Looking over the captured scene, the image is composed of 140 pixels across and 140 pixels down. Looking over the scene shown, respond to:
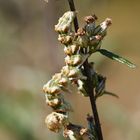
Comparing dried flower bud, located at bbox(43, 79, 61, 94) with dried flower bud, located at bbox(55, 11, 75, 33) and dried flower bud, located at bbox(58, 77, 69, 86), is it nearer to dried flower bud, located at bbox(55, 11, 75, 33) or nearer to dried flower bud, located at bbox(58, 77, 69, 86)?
dried flower bud, located at bbox(58, 77, 69, 86)

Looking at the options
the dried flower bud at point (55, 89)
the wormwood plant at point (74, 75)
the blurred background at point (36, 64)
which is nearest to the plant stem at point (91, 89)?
the wormwood plant at point (74, 75)

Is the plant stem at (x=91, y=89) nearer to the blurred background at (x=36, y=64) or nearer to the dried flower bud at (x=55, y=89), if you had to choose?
the dried flower bud at (x=55, y=89)

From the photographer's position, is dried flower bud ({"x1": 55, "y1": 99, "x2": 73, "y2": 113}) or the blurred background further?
the blurred background

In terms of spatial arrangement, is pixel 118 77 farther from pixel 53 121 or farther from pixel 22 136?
pixel 53 121

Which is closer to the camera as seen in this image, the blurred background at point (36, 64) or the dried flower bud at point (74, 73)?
the dried flower bud at point (74, 73)

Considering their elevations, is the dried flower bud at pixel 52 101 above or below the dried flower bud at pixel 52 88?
below

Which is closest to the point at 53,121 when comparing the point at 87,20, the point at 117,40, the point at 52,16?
the point at 87,20

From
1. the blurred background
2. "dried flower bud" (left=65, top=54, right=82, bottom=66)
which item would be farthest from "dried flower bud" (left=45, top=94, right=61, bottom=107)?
the blurred background

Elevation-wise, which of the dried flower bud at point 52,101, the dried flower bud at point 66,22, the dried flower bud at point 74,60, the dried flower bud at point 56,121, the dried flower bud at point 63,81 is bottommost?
the dried flower bud at point 56,121

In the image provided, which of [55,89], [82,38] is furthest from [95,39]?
[55,89]
